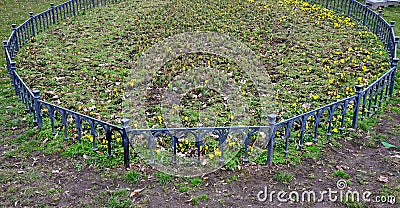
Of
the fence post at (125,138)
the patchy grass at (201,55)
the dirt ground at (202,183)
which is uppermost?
the patchy grass at (201,55)

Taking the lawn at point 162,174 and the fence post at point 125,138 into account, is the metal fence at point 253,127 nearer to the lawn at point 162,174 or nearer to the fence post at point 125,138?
the fence post at point 125,138

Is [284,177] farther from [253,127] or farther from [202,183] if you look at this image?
[202,183]

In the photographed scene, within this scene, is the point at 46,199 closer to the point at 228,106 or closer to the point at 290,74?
the point at 228,106

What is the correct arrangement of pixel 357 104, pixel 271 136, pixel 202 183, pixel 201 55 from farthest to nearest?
pixel 201 55
pixel 357 104
pixel 271 136
pixel 202 183

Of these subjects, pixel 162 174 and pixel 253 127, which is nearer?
pixel 253 127

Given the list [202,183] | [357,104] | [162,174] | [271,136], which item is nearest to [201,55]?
[357,104]

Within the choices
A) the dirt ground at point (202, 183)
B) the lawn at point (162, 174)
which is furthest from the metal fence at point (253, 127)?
the dirt ground at point (202, 183)

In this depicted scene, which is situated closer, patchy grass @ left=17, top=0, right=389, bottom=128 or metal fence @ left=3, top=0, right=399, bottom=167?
metal fence @ left=3, top=0, right=399, bottom=167

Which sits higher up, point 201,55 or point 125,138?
point 201,55

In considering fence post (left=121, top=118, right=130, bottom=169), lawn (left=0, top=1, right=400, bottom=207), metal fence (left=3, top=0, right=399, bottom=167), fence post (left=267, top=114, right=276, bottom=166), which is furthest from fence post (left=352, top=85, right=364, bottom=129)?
fence post (left=121, top=118, right=130, bottom=169)

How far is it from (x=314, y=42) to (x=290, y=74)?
7.53 feet

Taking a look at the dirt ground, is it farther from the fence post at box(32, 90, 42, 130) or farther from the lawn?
the fence post at box(32, 90, 42, 130)

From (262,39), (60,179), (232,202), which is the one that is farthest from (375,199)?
(262,39)

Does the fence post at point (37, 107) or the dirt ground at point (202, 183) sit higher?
the fence post at point (37, 107)
